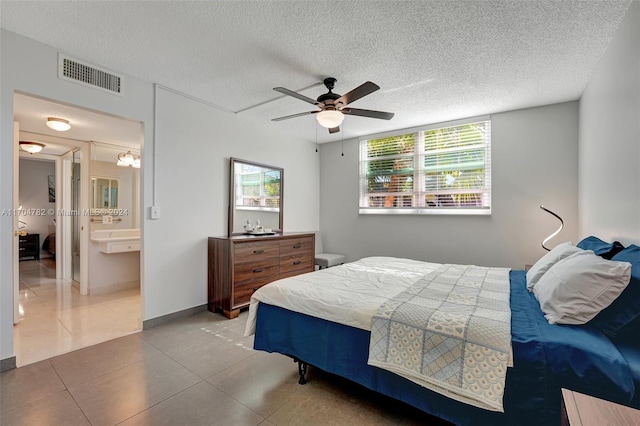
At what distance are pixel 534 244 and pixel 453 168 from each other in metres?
1.40

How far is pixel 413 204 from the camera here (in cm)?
440

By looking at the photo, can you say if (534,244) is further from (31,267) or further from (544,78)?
(31,267)

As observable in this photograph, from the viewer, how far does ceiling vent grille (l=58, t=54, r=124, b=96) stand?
2.41 metres

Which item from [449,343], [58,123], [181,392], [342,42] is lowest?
[181,392]

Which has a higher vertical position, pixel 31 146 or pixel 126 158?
pixel 31 146

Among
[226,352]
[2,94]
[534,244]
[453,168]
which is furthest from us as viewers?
[453,168]

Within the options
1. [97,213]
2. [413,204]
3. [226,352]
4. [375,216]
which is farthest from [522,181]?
[97,213]

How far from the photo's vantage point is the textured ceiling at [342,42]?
188cm

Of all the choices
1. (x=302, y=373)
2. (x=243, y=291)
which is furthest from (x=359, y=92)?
(x=243, y=291)

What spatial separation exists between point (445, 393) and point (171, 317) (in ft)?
9.81

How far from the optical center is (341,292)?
1930 mm

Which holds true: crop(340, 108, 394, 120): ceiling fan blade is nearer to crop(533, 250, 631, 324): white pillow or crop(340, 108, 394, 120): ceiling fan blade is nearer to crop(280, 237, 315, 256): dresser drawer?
crop(533, 250, 631, 324): white pillow

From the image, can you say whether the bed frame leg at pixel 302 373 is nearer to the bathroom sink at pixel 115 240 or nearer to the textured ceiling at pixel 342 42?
the textured ceiling at pixel 342 42

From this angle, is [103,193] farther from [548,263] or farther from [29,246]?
[548,263]
